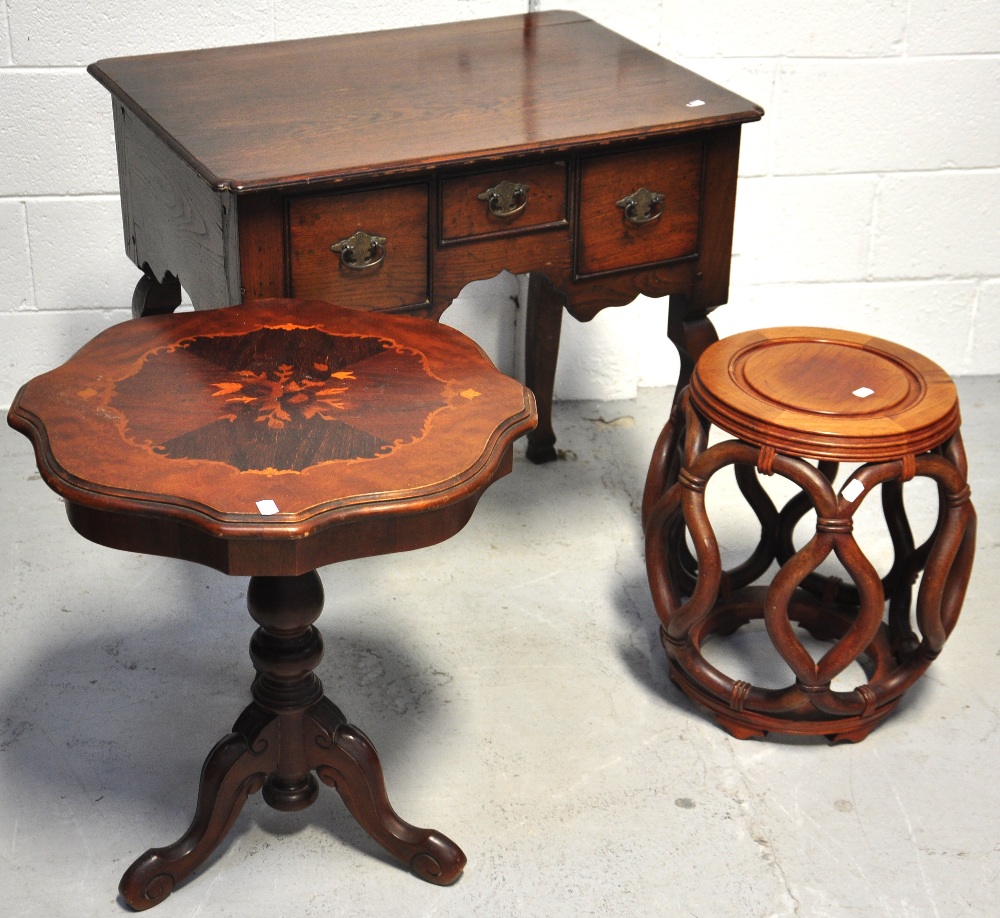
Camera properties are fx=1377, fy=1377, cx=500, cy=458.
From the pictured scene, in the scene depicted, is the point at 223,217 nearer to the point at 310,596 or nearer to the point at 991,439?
the point at 310,596

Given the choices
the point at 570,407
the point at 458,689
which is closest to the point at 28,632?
the point at 458,689

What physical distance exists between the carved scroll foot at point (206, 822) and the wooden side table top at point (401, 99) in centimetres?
79

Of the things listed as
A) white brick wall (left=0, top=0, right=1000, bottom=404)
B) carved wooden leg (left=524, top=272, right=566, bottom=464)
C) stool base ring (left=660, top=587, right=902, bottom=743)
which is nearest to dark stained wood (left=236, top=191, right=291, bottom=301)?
stool base ring (left=660, top=587, right=902, bottom=743)

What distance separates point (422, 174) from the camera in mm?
2107

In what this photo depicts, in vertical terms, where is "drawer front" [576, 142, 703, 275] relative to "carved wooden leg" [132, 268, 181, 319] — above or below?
above

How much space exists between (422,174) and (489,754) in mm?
921

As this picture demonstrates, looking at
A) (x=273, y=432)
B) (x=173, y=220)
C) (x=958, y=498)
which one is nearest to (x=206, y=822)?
(x=273, y=432)

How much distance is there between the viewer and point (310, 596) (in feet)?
5.99

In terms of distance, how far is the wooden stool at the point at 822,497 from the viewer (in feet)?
6.76

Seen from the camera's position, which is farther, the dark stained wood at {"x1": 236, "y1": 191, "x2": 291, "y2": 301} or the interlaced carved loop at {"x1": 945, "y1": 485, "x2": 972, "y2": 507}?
the interlaced carved loop at {"x1": 945, "y1": 485, "x2": 972, "y2": 507}

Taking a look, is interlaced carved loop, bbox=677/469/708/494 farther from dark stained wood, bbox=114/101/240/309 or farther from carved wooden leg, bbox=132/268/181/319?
carved wooden leg, bbox=132/268/181/319

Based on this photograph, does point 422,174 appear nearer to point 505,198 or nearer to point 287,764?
point 505,198

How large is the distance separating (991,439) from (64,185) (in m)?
2.23

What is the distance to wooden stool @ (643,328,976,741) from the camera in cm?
206
